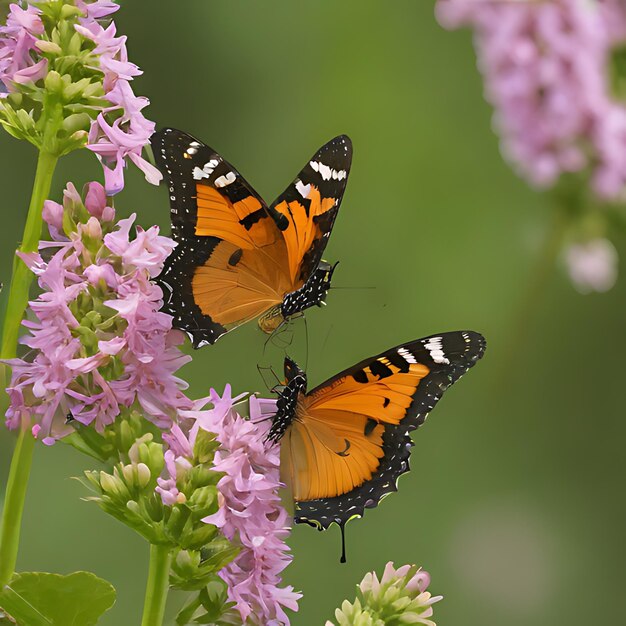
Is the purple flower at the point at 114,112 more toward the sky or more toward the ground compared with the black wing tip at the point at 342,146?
more toward the ground

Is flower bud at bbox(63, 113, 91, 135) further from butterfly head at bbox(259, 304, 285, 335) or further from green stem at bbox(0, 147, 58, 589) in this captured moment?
butterfly head at bbox(259, 304, 285, 335)

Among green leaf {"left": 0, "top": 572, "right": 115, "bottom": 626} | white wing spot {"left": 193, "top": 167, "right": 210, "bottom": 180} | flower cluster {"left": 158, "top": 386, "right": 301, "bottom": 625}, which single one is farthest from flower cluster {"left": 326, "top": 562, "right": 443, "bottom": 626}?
white wing spot {"left": 193, "top": 167, "right": 210, "bottom": 180}

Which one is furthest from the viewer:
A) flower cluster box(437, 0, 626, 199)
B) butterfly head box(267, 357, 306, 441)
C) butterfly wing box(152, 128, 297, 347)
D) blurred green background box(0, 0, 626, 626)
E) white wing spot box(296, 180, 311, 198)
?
blurred green background box(0, 0, 626, 626)

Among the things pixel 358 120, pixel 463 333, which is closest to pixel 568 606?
pixel 358 120

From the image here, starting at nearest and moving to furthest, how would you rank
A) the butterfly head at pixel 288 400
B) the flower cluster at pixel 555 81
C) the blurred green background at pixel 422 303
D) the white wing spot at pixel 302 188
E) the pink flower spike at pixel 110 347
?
the pink flower spike at pixel 110 347
the butterfly head at pixel 288 400
the white wing spot at pixel 302 188
the flower cluster at pixel 555 81
the blurred green background at pixel 422 303

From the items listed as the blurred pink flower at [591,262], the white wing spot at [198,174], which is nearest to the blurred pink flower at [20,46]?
the white wing spot at [198,174]

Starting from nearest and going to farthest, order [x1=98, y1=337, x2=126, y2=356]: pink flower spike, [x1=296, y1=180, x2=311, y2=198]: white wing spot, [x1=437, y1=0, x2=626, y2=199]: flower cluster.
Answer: [x1=98, y1=337, x2=126, y2=356]: pink flower spike
[x1=296, y1=180, x2=311, y2=198]: white wing spot
[x1=437, y1=0, x2=626, y2=199]: flower cluster

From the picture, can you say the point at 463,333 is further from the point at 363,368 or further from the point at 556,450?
the point at 556,450

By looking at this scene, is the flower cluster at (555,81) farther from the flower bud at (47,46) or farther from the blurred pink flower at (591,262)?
the flower bud at (47,46)
